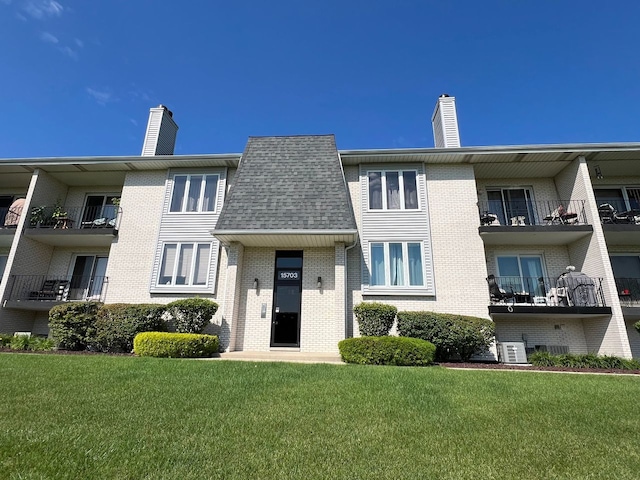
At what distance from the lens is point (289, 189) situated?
12648 mm

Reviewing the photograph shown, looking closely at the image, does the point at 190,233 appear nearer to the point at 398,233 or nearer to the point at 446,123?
the point at 398,233

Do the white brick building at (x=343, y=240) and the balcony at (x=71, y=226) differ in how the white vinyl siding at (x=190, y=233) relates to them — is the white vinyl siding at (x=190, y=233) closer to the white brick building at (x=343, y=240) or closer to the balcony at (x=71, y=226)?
the white brick building at (x=343, y=240)

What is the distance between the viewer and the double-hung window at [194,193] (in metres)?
13.8

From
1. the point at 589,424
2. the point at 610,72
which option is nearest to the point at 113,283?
the point at 589,424

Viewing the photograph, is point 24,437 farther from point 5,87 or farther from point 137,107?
point 137,107

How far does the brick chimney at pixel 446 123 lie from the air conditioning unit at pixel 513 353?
813 cm

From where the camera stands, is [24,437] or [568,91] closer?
[24,437]

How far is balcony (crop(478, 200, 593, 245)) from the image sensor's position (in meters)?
12.3

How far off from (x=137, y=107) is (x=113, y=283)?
8494mm

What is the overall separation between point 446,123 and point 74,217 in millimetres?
17212

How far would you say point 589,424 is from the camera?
14.3 ft

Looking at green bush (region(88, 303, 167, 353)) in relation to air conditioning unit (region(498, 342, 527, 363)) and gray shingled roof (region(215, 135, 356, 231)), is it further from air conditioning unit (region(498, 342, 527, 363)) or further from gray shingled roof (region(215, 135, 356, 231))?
air conditioning unit (region(498, 342, 527, 363))

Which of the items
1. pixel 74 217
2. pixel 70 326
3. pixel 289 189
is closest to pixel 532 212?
pixel 289 189

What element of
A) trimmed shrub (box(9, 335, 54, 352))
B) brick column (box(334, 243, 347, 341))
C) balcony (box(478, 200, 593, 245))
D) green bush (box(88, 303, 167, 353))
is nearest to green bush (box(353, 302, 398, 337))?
Result: brick column (box(334, 243, 347, 341))
